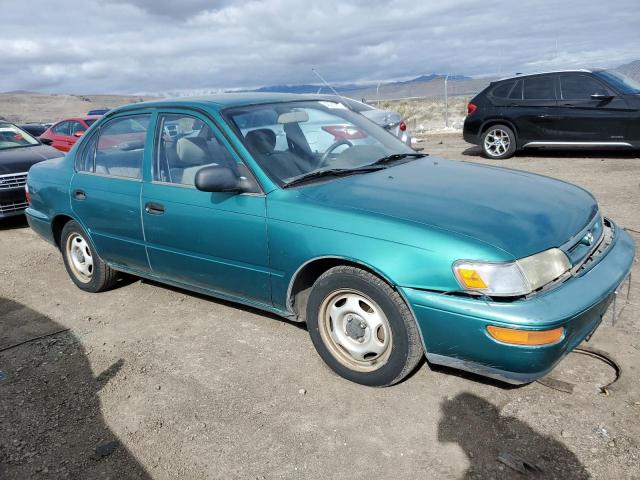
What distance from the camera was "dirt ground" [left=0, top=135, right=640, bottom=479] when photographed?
8.45ft

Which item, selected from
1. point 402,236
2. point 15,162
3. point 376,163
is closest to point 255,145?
point 376,163

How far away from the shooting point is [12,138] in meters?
8.90

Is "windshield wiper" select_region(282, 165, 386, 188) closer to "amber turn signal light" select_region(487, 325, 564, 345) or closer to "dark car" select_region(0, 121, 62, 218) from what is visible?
"amber turn signal light" select_region(487, 325, 564, 345)

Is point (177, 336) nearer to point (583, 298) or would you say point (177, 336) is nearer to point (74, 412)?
point (74, 412)

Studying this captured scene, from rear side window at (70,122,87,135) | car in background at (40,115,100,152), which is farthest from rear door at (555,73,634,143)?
rear side window at (70,122,87,135)

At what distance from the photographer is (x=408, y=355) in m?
2.89

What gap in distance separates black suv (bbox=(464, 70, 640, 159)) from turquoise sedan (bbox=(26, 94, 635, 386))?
269 inches

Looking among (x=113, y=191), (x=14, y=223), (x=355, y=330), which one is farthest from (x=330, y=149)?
(x=14, y=223)

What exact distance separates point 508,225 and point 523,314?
52cm

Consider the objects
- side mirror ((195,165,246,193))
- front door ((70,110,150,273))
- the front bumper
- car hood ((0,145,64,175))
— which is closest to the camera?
the front bumper

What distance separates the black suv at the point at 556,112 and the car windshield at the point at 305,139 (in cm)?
681

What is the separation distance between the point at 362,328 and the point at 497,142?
8.59 m

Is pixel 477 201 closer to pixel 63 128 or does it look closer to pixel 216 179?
pixel 216 179

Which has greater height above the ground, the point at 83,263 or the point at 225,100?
the point at 225,100
